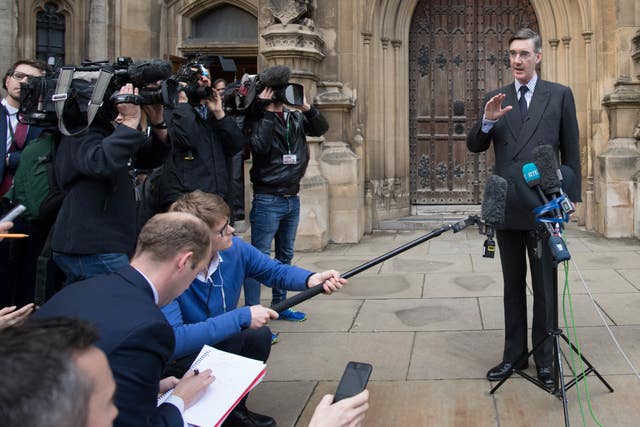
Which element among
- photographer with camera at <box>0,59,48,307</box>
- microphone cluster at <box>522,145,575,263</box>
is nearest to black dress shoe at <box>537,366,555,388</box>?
microphone cluster at <box>522,145,575,263</box>

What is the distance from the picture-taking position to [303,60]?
8359 millimetres

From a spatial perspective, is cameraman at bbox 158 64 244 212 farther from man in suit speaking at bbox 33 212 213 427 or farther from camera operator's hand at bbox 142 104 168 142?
man in suit speaking at bbox 33 212 213 427

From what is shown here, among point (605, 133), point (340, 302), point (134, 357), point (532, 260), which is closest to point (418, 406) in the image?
point (532, 260)

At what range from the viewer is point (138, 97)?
119 inches

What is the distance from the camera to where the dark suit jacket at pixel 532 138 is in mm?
3494

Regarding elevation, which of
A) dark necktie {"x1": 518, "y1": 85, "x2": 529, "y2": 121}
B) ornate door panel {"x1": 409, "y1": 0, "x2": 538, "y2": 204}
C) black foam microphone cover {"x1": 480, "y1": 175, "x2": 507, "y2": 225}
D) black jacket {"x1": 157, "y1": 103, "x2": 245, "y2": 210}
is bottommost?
black foam microphone cover {"x1": 480, "y1": 175, "x2": 507, "y2": 225}

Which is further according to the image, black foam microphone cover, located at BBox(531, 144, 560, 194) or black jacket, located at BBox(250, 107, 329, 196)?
black jacket, located at BBox(250, 107, 329, 196)

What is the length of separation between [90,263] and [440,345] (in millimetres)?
2309

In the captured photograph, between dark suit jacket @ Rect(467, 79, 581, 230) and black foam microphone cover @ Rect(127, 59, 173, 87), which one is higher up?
black foam microphone cover @ Rect(127, 59, 173, 87)

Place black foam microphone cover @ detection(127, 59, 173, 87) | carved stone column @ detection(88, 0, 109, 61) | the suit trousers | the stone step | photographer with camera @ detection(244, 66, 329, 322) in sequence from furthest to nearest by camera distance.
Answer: carved stone column @ detection(88, 0, 109, 61) → the stone step → photographer with camera @ detection(244, 66, 329, 322) → the suit trousers → black foam microphone cover @ detection(127, 59, 173, 87)

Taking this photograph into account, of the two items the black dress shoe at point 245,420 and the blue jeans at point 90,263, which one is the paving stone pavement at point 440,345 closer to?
the black dress shoe at point 245,420

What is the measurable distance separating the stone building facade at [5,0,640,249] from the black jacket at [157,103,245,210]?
3.90 metres

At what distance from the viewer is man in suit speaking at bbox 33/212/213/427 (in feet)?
5.70

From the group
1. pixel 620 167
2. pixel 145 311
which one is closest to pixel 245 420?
pixel 145 311
